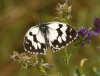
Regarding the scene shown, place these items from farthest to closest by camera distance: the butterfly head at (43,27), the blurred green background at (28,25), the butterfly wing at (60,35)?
the blurred green background at (28,25)
the butterfly head at (43,27)
the butterfly wing at (60,35)

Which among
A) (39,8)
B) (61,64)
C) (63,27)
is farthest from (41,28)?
(39,8)

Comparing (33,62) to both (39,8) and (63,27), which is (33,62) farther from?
(39,8)

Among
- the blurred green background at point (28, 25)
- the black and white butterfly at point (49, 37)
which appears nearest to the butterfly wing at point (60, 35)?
the black and white butterfly at point (49, 37)

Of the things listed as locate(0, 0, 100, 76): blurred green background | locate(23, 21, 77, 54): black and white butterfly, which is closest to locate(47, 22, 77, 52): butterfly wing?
locate(23, 21, 77, 54): black and white butterfly

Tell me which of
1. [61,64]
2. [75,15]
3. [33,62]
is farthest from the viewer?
[75,15]

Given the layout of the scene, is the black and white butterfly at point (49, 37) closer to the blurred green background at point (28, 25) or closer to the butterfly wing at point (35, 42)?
the butterfly wing at point (35, 42)

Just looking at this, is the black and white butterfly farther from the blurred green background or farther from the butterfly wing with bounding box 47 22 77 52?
the blurred green background
